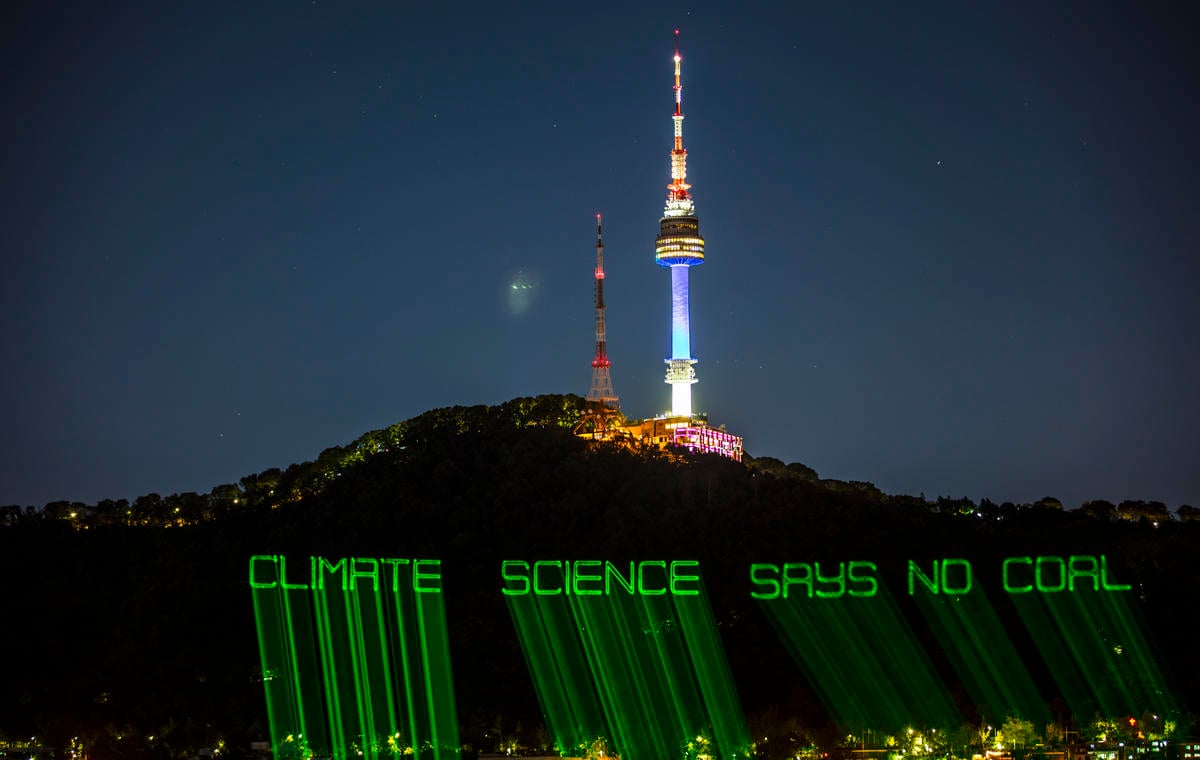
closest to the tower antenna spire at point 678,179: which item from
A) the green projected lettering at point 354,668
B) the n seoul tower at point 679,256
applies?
the n seoul tower at point 679,256

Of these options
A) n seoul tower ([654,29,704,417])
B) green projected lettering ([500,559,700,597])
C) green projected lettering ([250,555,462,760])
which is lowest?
green projected lettering ([250,555,462,760])

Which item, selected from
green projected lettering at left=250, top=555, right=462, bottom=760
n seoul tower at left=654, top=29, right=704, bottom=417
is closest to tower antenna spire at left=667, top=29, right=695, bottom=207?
n seoul tower at left=654, top=29, right=704, bottom=417

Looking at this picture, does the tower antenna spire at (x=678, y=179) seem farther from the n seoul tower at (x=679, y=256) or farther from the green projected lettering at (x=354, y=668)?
the green projected lettering at (x=354, y=668)

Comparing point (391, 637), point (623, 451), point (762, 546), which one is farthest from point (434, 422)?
point (391, 637)

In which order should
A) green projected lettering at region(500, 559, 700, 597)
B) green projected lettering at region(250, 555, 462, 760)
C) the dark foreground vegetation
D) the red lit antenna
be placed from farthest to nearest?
the red lit antenna
green projected lettering at region(500, 559, 700, 597)
the dark foreground vegetation
green projected lettering at region(250, 555, 462, 760)

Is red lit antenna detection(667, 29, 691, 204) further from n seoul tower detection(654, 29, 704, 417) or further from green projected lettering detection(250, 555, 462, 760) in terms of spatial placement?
green projected lettering detection(250, 555, 462, 760)
